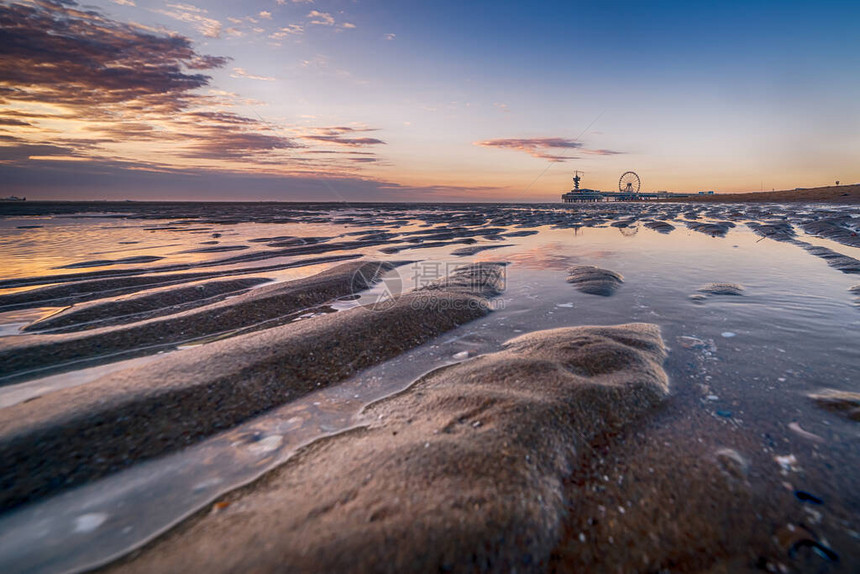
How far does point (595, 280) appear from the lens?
842 cm

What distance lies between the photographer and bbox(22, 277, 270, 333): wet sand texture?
5969mm

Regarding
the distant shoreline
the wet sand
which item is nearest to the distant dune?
the distant shoreline

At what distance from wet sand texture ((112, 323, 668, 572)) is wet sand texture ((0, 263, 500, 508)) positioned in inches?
42.8

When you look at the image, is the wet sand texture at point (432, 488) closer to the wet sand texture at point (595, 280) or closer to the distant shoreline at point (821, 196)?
the wet sand texture at point (595, 280)

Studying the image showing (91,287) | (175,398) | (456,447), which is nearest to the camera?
(456,447)

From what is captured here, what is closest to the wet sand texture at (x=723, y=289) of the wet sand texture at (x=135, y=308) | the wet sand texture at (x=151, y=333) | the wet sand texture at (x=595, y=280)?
the wet sand texture at (x=595, y=280)

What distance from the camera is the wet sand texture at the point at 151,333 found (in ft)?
14.6

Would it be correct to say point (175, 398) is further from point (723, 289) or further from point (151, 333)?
point (723, 289)

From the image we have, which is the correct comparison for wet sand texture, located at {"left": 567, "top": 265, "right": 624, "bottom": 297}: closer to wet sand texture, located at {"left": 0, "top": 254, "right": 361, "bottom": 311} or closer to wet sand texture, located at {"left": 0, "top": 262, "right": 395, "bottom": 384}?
wet sand texture, located at {"left": 0, "top": 262, "right": 395, "bottom": 384}

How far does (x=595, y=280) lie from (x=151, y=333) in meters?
8.91

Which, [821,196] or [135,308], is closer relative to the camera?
[135,308]

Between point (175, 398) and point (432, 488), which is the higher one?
point (432, 488)

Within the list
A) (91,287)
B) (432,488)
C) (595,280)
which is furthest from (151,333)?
(595,280)

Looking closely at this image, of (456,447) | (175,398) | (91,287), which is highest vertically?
(456,447)
